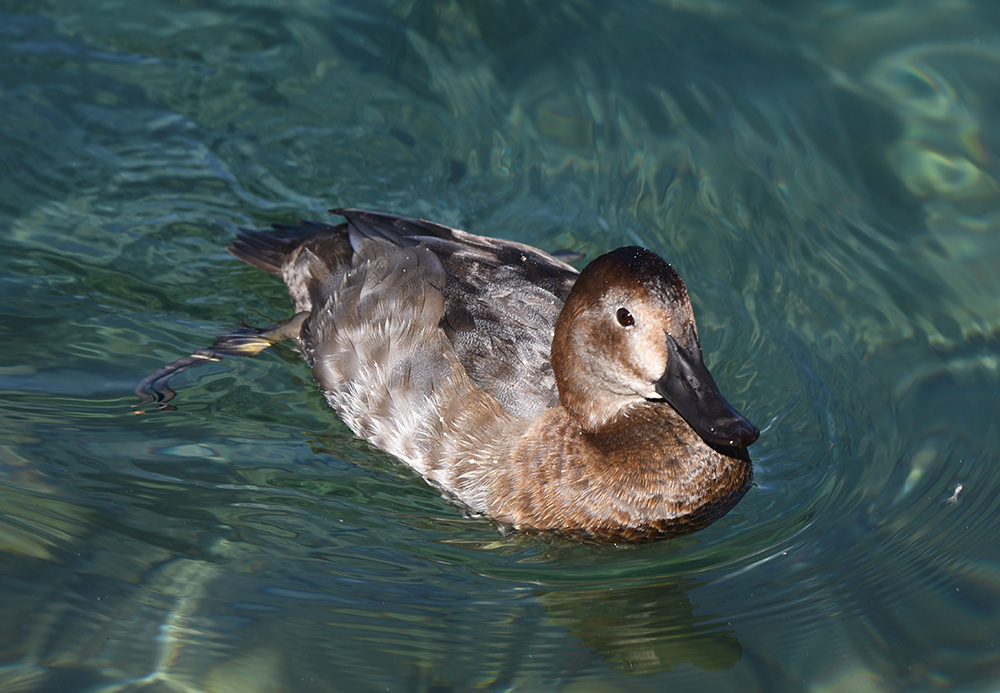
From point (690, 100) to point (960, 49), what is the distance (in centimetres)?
148

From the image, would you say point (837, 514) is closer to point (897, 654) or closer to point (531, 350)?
point (897, 654)

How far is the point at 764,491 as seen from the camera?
15.0 ft

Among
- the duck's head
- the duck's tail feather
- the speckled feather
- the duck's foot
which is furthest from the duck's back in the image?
the duck's tail feather

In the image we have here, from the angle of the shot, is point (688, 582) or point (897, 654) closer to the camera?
point (897, 654)

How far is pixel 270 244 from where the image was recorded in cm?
573

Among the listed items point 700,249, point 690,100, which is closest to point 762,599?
point 700,249

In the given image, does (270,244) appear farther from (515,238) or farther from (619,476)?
(619,476)

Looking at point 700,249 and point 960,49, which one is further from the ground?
point 960,49

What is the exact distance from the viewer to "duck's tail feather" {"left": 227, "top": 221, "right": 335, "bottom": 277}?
567cm

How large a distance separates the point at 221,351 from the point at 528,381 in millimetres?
1656

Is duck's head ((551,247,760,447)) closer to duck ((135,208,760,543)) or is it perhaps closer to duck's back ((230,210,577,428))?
duck ((135,208,760,543))

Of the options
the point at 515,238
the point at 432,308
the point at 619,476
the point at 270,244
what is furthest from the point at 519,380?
the point at 270,244

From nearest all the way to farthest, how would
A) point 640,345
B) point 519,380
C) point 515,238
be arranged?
point 640,345
point 519,380
point 515,238

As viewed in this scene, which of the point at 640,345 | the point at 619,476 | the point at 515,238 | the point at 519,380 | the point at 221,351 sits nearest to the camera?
the point at 640,345
